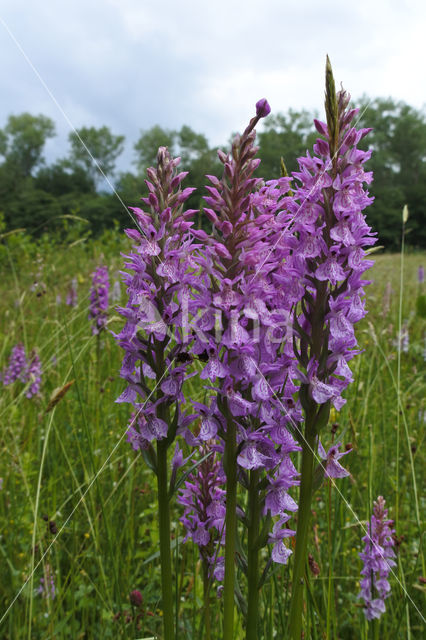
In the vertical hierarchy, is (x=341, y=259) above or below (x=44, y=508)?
above

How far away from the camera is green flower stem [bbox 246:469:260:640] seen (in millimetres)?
1237

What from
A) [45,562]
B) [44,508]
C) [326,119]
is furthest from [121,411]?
[326,119]

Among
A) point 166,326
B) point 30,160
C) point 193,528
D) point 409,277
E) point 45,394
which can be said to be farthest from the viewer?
point 30,160

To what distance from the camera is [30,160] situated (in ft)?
188

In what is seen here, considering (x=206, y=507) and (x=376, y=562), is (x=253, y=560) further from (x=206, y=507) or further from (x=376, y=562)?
(x=376, y=562)

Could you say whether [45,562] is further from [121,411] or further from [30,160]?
[30,160]

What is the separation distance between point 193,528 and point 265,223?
1.06 meters

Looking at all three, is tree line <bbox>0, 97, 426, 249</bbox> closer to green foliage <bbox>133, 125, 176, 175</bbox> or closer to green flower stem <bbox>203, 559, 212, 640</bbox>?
green foliage <bbox>133, 125, 176, 175</bbox>

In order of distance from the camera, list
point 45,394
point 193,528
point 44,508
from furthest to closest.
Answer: point 45,394 → point 44,508 → point 193,528

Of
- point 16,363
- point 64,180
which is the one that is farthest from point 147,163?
point 16,363

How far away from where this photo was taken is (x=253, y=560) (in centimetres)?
128

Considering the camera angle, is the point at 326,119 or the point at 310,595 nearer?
the point at 326,119

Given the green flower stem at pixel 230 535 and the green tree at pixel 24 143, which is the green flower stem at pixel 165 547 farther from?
the green tree at pixel 24 143

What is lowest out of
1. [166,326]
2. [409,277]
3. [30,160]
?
[166,326]
